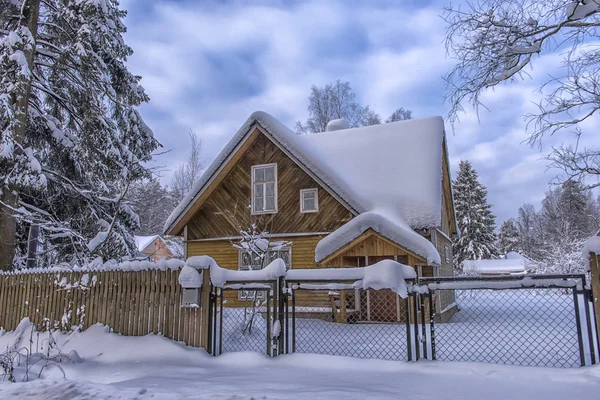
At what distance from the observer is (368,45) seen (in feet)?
27.3

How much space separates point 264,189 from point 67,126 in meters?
6.42

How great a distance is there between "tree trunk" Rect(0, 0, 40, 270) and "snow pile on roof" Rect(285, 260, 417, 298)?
316 inches

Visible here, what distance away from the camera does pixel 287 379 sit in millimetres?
4367

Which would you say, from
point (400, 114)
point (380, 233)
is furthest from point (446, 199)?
point (400, 114)

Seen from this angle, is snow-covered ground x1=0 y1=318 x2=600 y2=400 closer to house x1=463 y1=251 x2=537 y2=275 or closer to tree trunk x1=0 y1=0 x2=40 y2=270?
tree trunk x1=0 y1=0 x2=40 y2=270

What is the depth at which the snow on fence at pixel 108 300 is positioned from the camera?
609cm

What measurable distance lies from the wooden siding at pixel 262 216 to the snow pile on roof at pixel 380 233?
219cm

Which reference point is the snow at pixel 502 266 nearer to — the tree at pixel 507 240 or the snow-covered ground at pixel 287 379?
the tree at pixel 507 240

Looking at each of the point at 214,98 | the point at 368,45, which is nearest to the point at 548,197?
the point at 214,98

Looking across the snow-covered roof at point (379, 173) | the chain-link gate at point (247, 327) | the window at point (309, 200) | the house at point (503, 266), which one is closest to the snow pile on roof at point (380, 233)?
the snow-covered roof at point (379, 173)

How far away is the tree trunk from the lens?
31.1 ft

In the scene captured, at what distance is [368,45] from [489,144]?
3486 mm

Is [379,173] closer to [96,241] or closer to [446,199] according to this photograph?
[446,199]

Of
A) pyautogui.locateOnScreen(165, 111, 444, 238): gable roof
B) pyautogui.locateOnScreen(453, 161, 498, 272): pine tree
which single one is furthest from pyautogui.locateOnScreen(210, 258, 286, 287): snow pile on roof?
pyautogui.locateOnScreen(453, 161, 498, 272): pine tree
